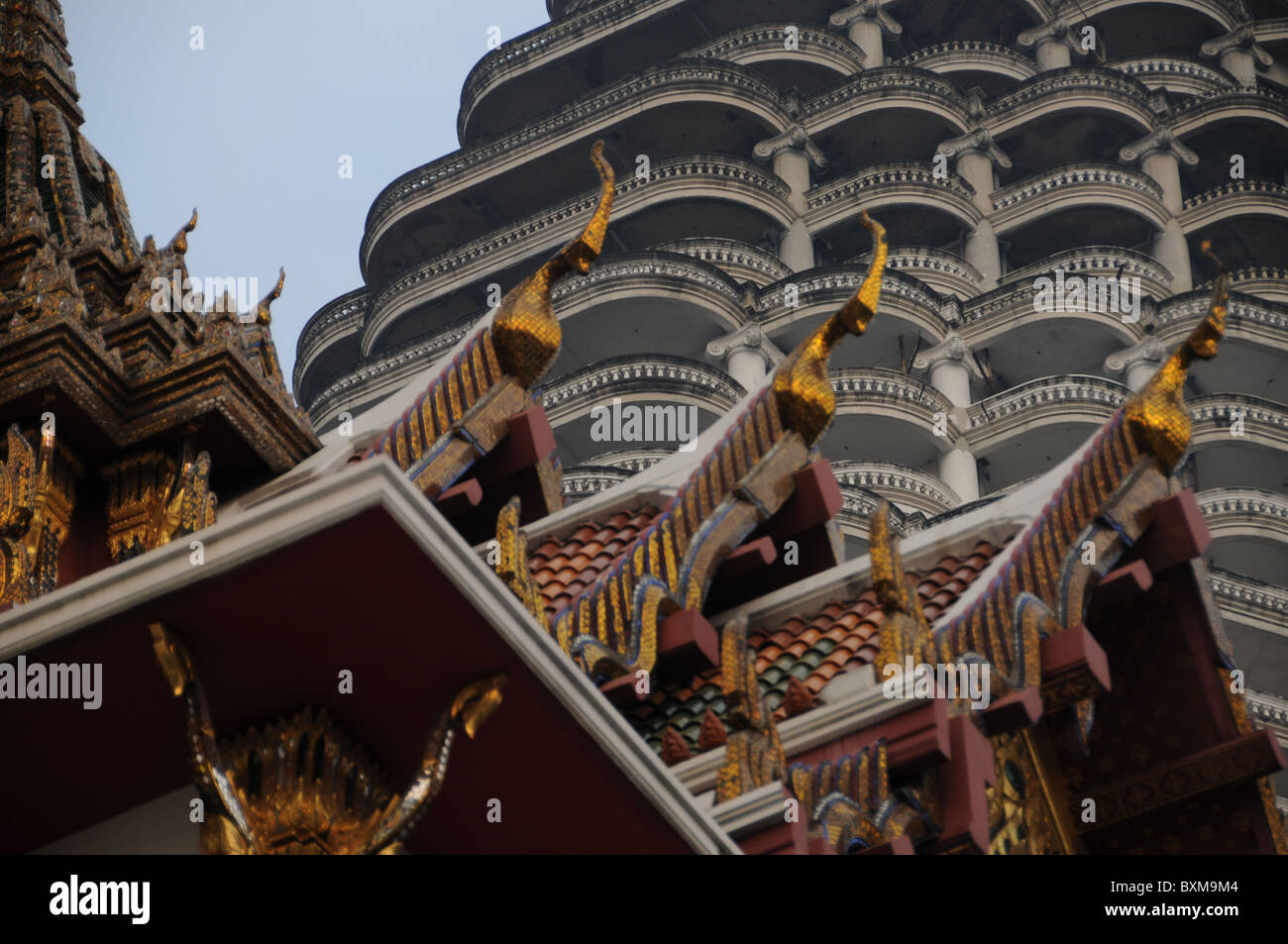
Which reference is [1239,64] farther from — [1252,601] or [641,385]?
[1252,601]

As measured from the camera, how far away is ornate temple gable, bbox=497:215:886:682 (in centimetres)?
1377

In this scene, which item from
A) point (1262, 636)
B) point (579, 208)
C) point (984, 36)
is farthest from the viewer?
point (984, 36)

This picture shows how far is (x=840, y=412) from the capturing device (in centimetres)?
5941

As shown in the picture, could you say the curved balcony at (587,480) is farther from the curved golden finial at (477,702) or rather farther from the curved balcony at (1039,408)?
the curved golden finial at (477,702)

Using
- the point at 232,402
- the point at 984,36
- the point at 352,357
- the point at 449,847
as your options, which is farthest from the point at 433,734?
the point at 984,36

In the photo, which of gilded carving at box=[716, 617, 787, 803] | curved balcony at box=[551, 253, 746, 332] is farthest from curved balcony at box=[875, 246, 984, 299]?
gilded carving at box=[716, 617, 787, 803]

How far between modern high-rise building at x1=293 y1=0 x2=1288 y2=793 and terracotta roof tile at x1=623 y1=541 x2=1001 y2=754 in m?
36.9

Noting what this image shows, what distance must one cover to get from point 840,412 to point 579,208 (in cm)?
1368

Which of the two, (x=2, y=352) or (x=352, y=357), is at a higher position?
(x=352, y=357)

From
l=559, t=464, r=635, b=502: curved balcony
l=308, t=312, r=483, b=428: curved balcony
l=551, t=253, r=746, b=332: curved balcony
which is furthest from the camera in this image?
l=308, t=312, r=483, b=428: curved balcony

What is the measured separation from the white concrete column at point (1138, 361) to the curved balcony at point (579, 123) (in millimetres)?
13786

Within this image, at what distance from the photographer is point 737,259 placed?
217ft

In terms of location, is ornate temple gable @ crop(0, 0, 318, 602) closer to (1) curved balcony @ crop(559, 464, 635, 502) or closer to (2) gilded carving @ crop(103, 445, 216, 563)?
(2) gilded carving @ crop(103, 445, 216, 563)

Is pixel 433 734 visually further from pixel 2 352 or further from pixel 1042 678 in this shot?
pixel 1042 678
